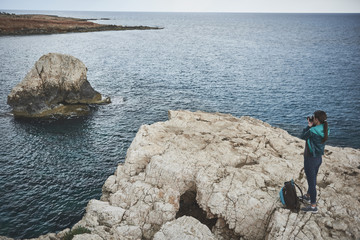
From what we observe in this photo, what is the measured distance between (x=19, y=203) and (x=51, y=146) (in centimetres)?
1046

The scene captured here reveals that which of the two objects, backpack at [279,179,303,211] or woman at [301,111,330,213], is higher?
woman at [301,111,330,213]

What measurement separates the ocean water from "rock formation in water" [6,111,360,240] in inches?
299

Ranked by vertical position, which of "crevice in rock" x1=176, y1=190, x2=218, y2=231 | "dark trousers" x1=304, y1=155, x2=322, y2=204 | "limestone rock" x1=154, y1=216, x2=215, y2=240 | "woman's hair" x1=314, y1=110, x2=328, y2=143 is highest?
"woman's hair" x1=314, y1=110, x2=328, y2=143

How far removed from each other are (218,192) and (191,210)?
3174mm

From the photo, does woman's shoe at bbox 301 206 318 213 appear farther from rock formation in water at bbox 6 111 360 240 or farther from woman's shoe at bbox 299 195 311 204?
woman's shoe at bbox 299 195 311 204

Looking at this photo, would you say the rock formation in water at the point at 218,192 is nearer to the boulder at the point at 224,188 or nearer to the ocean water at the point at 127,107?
the boulder at the point at 224,188

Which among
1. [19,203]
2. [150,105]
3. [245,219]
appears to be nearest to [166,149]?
[245,219]

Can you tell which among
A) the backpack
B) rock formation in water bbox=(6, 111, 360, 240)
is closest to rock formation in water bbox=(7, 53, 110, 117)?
rock formation in water bbox=(6, 111, 360, 240)

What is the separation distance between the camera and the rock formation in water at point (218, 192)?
43.4 feet

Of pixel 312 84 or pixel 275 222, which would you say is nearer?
pixel 275 222

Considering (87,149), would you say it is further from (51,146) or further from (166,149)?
(166,149)

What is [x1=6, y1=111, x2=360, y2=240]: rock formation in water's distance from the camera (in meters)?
13.2

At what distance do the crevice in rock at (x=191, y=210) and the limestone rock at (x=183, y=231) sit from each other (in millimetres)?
2129

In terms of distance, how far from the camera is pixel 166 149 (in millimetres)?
20016
